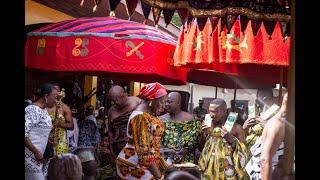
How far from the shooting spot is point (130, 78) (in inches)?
280

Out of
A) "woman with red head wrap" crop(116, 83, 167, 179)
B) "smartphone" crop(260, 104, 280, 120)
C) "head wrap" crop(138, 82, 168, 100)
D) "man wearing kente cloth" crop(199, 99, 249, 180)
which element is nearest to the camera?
"woman with red head wrap" crop(116, 83, 167, 179)

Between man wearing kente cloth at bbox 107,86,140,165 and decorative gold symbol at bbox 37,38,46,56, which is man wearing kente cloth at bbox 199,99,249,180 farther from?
decorative gold symbol at bbox 37,38,46,56

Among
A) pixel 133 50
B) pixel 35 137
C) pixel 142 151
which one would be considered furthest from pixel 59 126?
pixel 133 50

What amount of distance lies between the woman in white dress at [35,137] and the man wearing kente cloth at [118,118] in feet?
3.80

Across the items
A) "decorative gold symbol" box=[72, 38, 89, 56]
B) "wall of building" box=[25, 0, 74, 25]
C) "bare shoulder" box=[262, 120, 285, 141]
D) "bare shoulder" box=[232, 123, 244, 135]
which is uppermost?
"wall of building" box=[25, 0, 74, 25]

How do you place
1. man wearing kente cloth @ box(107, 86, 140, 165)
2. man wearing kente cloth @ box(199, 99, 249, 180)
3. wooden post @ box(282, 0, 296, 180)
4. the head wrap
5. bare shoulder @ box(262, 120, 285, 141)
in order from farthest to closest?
1. man wearing kente cloth @ box(107, 86, 140, 165)
2. man wearing kente cloth @ box(199, 99, 249, 180)
3. the head wrap
4. bare shoulder @ box(262, 120, 285, 141)
5. wooden post @ box(282, 0, 296, 180)

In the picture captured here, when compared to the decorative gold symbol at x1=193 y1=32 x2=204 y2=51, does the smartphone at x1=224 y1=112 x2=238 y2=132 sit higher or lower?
lower

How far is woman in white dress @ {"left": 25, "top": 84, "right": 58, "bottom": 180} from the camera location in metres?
5.48

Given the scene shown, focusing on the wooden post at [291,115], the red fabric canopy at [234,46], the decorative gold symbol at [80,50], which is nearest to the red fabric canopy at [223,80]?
the red fabric canopy at [234,46]

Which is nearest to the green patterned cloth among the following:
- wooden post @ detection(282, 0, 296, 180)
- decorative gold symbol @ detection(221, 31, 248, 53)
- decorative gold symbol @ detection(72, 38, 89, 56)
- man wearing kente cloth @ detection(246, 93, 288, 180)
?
man wearing kente cloth @ detection(246, 93, 288, 180)
